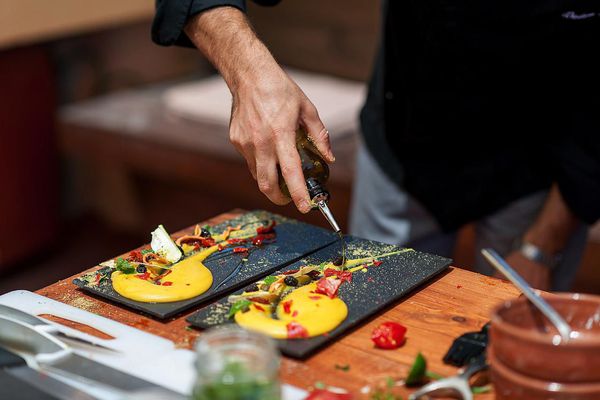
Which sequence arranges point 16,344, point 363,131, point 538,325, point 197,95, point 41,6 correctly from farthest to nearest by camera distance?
point 197,95
point 41,6
point 363,131
point 16,344
point 538,325

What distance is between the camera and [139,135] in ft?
9.50

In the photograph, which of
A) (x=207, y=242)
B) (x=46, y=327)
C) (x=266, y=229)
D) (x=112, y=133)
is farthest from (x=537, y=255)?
(x=112, y=133)

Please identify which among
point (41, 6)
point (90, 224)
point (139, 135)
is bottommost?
point (90, 224)

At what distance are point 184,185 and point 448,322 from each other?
2.29 metres

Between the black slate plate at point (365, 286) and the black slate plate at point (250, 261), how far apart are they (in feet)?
0.08

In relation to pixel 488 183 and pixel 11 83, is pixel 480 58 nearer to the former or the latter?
pixel 488 183

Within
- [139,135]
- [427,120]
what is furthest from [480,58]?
[139,135]

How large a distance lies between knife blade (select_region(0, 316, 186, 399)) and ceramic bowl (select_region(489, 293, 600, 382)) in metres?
0.37

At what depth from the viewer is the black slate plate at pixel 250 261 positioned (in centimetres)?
119

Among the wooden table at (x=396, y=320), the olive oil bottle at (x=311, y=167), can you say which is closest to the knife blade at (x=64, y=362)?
the wooden table at (x=396, y=320)

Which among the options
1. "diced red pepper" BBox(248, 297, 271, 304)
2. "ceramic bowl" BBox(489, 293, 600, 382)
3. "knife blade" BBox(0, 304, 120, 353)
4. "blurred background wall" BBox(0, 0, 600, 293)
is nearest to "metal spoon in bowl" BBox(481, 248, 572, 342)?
"ceramic bowl" BBox(489, 293, 600, 382)

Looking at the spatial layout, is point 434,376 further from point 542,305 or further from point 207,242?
point 207,242

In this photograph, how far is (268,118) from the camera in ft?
4.34

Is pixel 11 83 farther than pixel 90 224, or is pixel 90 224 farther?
pixel 90 224
